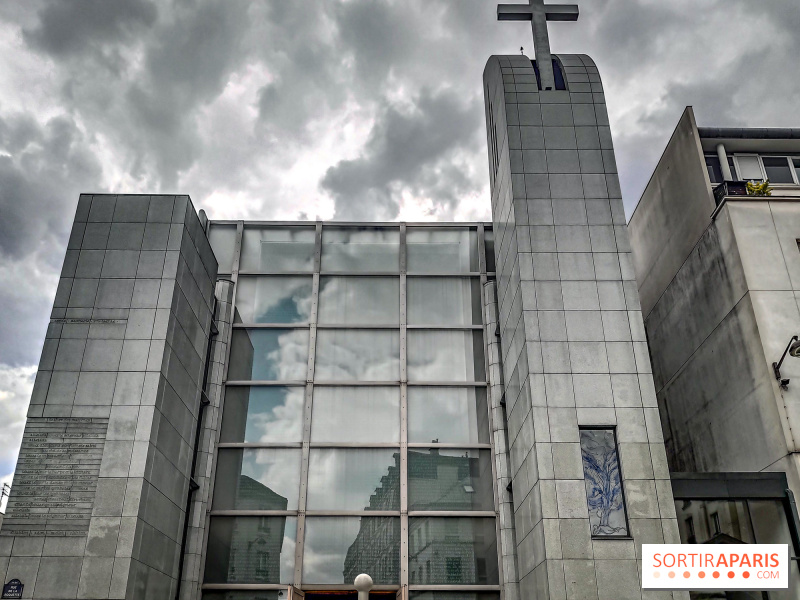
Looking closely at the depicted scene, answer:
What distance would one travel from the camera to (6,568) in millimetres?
15961

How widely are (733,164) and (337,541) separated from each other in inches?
765

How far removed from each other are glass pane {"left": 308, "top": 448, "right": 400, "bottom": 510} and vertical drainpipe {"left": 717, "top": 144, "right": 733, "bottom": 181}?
611 inches

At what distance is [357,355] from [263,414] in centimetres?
357

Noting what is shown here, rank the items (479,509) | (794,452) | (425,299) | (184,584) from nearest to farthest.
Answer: (794,452) → (184,584) → (479,509) → (425,299)

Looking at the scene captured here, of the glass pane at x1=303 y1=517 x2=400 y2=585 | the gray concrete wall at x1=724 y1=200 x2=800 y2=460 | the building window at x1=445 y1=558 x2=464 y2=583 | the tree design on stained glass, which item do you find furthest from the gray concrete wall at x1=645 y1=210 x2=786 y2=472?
the glass pane at x1=303 y1=517 x2=400 y2=585

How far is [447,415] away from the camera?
74.0 ft

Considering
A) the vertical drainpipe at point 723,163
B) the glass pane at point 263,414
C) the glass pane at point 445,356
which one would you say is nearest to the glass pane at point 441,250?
the glass pane at point 445,356

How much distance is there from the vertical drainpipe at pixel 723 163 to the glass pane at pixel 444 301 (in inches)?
389

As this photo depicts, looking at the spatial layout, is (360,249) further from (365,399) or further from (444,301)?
(365,399)

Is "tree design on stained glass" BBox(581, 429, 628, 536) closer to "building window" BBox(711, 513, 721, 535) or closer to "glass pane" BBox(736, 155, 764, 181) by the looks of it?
"building window" BBox(711, 513, 721, 535)

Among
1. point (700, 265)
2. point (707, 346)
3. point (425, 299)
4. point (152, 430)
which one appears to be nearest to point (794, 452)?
point (707, 346)

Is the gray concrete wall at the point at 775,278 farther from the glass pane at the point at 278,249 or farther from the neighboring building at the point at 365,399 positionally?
the glass pane at the point at 278,249

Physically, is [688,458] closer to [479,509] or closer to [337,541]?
[479,509]

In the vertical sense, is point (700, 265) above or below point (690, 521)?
above
